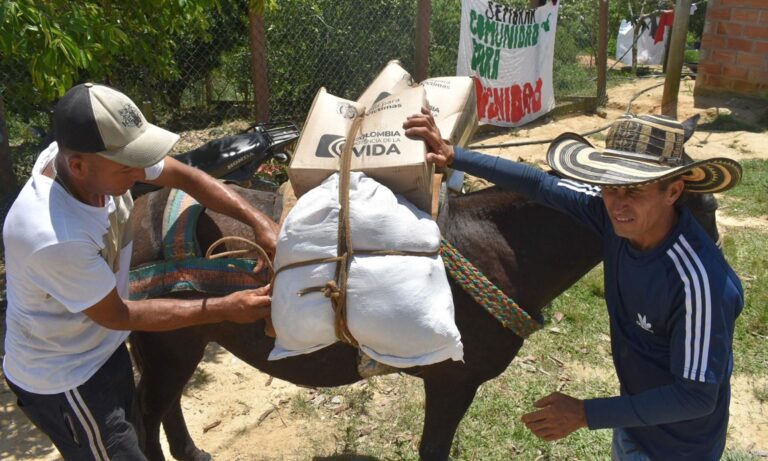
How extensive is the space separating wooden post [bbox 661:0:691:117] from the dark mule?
281 inches

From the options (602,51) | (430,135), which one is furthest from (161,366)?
(602,51)

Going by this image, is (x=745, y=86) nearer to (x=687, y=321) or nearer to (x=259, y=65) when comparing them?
(x=259, y=65)

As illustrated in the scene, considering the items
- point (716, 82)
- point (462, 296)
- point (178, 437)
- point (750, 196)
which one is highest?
point (462, 296)

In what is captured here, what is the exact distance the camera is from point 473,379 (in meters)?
2.59

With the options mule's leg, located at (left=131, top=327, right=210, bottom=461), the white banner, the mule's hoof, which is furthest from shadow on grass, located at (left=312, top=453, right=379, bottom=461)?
the white banner

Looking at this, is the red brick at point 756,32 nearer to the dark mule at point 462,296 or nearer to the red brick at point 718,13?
the red brick at point 718,13

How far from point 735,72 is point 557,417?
33.9 feet

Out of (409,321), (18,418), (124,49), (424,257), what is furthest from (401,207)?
(124,49)

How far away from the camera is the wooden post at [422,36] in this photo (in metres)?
7.32

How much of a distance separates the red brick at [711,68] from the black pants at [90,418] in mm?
11022

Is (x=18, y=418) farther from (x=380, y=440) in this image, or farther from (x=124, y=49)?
(x=124, y=49)

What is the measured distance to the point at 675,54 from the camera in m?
8.72

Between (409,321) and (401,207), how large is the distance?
0.40 metres

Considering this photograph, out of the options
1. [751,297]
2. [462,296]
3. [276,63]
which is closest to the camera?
[462,296]
